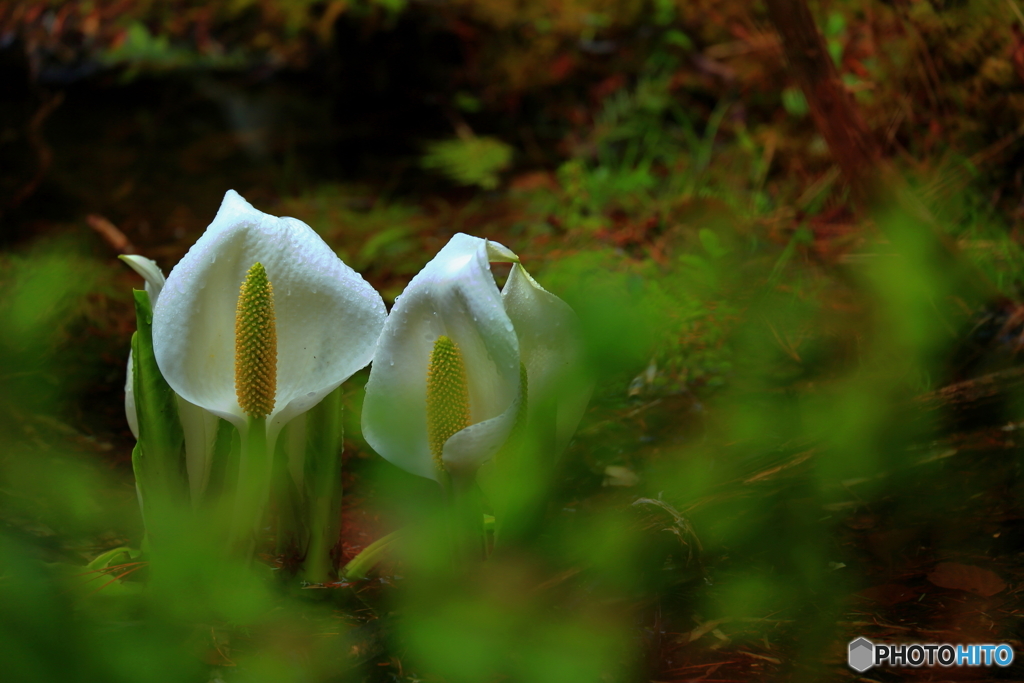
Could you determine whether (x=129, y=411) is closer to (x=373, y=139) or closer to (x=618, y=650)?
(x=618, y=650)

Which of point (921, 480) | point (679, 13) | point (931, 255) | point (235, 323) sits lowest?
point (921, 480)

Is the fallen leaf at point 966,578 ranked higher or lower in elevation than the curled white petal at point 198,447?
lower

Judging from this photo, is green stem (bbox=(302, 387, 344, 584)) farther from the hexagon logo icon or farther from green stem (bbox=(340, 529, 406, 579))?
the hexagon logo icon

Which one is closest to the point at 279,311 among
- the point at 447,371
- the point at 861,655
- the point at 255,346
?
the point at 255,346

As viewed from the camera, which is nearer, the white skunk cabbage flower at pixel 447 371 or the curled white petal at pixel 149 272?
the white skunk cabbage flower at pixel 447 371

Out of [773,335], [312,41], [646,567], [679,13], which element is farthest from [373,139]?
[646,567]

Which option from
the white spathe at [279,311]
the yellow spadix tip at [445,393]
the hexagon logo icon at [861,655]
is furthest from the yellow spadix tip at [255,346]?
the hexagon logo icon at [861,655]
